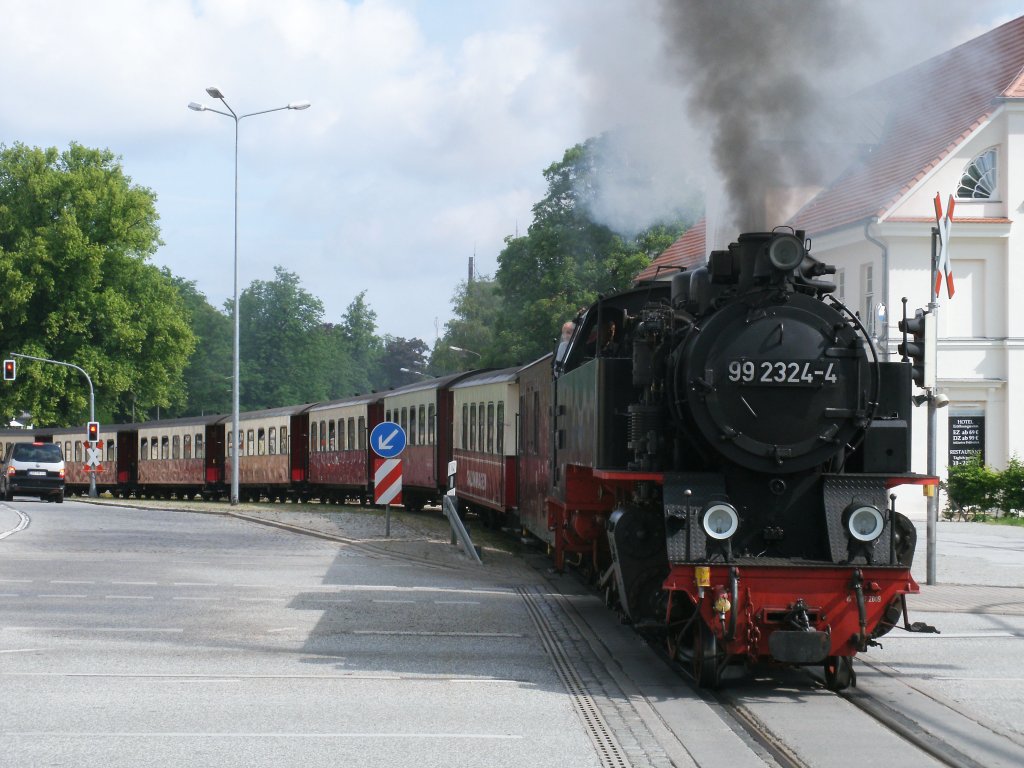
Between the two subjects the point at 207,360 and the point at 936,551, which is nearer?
the point at 936,551

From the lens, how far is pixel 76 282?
5591cm

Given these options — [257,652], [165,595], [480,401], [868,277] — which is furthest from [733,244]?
[868,277]

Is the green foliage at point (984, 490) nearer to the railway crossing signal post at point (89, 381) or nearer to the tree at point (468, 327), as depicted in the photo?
the railway crossing signal post at point (89, 381)

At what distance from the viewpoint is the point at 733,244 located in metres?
9.52

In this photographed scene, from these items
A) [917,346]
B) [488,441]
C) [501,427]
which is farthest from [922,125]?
[917,346]

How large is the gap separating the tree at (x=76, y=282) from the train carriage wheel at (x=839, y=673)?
4923 centimetres

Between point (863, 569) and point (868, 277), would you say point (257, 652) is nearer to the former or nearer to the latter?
point (863, 569)

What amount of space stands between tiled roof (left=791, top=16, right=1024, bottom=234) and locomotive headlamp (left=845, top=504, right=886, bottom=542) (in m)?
21.3

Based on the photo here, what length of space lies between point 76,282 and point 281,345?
164 feet

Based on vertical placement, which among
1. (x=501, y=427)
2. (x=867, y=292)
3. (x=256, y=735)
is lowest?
(x=256, y=735)

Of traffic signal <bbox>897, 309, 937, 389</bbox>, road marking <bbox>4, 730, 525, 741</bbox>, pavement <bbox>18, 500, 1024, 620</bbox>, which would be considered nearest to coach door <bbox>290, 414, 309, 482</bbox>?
pavement <bbox>18, 500, 1024, 620</bbox>

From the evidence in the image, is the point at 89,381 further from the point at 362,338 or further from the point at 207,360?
the point at 362,338

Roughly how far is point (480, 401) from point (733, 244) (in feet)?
44.4

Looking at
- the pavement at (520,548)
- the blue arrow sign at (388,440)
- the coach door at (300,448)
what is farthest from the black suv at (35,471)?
the blue arrow sign at (388,440)
